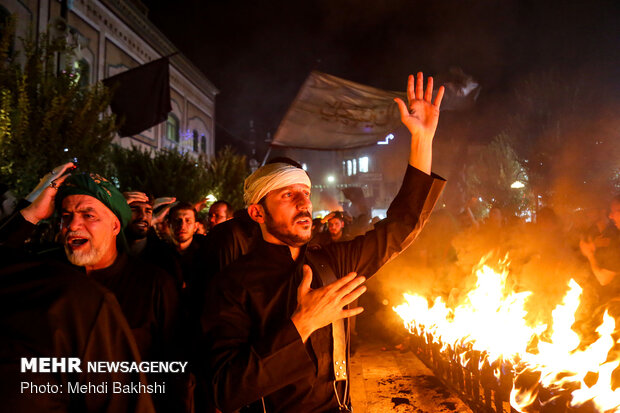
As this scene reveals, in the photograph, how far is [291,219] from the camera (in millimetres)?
2316

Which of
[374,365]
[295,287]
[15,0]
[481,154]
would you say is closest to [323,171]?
[481,154]

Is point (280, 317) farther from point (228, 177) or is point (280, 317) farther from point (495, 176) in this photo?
point (495, 176)

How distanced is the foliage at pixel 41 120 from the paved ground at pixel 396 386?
785 centimetres

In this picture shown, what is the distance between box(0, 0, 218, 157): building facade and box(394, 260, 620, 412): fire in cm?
1199

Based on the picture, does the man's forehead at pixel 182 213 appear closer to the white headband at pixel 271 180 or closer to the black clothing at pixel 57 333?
the white headband at pixel 271 180

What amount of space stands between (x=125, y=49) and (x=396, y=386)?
2182 centimetres

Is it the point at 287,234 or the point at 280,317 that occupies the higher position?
the point at 287,234

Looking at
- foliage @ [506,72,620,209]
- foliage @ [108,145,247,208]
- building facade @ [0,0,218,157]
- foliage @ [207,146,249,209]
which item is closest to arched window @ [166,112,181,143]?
building facade @ [0,0,218,157]

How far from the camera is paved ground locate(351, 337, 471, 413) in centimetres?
469

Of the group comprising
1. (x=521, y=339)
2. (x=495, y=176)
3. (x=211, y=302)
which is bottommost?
(x=521, y=339)

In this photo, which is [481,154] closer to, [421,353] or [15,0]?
[421,353]

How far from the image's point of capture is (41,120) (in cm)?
843

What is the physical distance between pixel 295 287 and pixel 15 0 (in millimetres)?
17356

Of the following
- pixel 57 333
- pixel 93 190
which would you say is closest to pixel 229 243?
pixel 93 190
